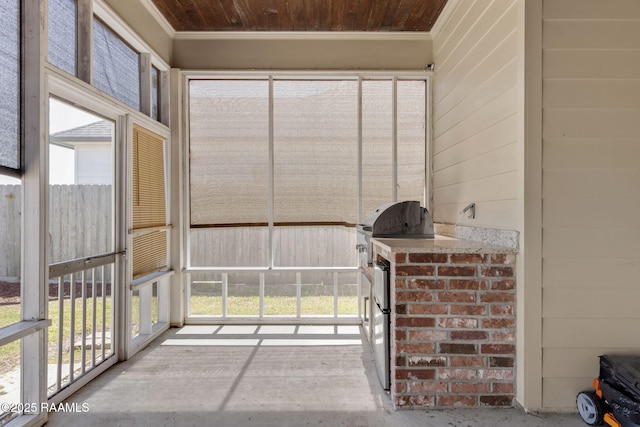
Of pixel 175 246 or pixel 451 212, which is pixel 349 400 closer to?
pixel 451 212

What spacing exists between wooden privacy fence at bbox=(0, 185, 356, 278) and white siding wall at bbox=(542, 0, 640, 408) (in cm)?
191

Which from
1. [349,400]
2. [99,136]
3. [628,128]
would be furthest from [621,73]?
[99,136]

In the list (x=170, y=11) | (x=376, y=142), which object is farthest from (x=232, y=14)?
(x=376, y=142)

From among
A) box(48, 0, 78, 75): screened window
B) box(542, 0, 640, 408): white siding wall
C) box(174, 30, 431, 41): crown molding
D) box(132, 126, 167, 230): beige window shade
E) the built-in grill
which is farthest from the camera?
box(174, 30, 431, 41): crown molding

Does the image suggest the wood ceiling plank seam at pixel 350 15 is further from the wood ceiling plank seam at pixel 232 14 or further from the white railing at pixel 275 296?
the white railing at pixel 275 296

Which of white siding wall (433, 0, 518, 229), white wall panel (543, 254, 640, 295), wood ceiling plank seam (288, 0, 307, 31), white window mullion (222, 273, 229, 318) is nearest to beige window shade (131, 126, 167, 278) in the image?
white window mullion (222, 273, 229, 318)

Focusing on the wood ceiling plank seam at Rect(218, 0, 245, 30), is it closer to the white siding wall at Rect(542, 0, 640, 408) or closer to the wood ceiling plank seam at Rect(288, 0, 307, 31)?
the wood ceiling plank seam at Rect(288, 0, 307, 31)

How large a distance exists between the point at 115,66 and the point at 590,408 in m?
3.89

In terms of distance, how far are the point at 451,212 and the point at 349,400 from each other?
176 centimetres

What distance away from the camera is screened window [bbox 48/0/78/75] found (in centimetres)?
210

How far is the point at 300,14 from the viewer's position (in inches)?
126

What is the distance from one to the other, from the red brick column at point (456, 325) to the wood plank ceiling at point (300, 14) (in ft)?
7.57

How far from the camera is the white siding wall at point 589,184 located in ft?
6.48

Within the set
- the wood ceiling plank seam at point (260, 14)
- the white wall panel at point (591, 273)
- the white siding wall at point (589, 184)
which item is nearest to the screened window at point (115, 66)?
the wood ceiling plank seam at point (260, 14)
